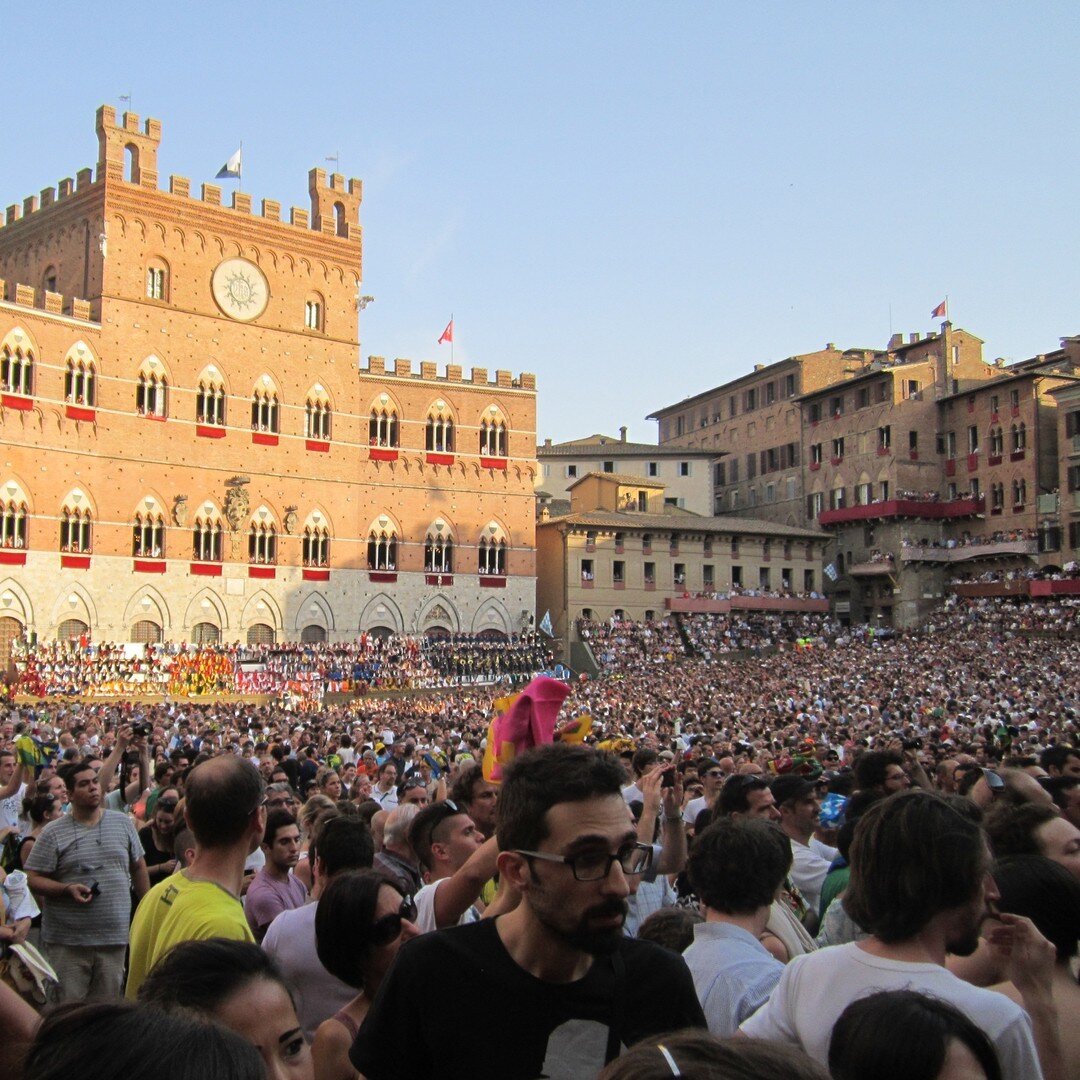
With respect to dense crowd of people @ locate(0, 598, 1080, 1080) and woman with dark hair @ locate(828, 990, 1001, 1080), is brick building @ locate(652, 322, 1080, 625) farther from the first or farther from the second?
woman with dark hair @ locate(828, 990, 1001, 1080)

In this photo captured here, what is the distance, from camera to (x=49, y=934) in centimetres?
666

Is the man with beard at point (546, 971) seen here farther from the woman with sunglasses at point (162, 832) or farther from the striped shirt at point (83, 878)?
the woman with sunglasses at point (162, 832)

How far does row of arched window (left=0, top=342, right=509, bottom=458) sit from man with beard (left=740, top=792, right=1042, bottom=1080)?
40148 millimetres

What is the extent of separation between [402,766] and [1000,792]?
A: 912 centimetres

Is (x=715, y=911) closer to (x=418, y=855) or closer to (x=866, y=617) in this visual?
(x=418, y=855)

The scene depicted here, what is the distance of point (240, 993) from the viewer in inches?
116

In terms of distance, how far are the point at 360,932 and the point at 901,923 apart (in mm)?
1684

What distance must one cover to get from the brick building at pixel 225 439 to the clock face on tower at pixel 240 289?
80mm

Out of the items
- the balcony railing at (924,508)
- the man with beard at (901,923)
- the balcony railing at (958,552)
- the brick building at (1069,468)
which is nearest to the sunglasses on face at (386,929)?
the man with beard at (901,923)

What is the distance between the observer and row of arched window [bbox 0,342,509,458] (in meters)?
39.6

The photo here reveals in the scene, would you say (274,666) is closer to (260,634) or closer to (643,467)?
(260,634)

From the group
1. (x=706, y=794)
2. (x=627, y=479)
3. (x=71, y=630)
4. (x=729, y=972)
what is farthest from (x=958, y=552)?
(x=729, y=972)

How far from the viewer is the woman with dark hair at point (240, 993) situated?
2.90 meters

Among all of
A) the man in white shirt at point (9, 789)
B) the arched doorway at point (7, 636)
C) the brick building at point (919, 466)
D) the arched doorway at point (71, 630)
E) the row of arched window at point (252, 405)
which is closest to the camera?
the man in white shirt at point (9, 789)
